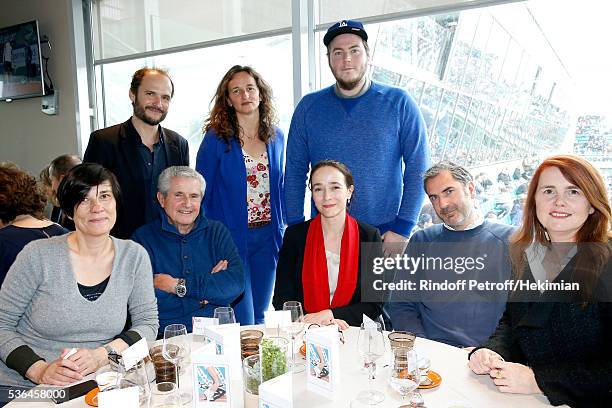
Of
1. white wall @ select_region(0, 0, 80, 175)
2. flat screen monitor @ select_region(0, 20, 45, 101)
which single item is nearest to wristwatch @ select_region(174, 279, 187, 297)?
white wall @ select_region(0, 0, 80, 175)

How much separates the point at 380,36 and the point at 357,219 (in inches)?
66.2

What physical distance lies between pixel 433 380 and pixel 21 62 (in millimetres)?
5887

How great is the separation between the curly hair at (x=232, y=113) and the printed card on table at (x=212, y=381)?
1.91 metres

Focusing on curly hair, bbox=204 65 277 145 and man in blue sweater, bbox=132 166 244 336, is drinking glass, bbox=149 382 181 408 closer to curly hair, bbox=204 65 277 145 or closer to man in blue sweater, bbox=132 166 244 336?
man in blue sweater, bbox=132 166 244 336

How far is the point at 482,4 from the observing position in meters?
3.31

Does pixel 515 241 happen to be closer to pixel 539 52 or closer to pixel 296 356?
pixel 296 356

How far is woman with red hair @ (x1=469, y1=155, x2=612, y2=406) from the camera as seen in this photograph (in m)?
1.42

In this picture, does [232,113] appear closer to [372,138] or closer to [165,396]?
[372,138]

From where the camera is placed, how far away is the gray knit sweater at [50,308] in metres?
1.90

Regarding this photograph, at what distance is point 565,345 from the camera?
1557 mm

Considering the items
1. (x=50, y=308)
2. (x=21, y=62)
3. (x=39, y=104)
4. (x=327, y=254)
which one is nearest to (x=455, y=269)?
(x=327, y=254)

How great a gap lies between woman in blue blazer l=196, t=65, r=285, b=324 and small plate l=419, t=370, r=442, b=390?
64.0 inches

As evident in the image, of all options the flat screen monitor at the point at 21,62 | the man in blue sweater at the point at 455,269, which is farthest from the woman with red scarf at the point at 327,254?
the flat screen monitor at the point at 21,62

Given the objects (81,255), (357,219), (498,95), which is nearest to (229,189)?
(357,219)
